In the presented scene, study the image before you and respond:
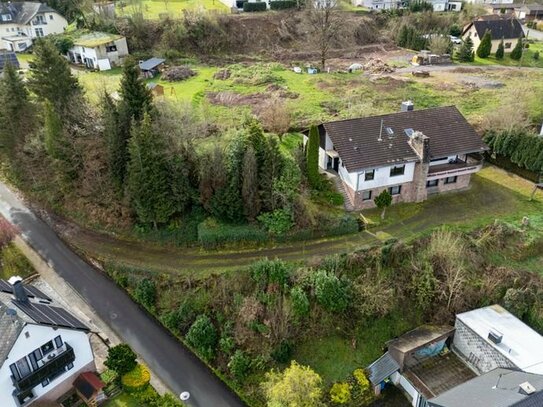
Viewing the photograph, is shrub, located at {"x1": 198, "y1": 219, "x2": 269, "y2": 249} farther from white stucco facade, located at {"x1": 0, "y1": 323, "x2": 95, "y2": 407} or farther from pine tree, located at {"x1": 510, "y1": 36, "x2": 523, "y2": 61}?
pine tree, located at {"x1": 510, "y1": 36, "x2": 523, "y2": 61}

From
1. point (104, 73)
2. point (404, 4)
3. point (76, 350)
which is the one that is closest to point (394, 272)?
point (76, 350)

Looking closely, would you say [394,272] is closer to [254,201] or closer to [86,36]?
[254,201]

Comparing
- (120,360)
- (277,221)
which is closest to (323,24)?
(277,221)

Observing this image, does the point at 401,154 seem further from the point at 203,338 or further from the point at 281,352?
the point at 203,338

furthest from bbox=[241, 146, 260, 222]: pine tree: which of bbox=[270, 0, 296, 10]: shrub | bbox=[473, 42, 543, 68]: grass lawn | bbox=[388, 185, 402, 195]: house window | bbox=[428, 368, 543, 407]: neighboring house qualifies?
bbox=[270, 0, 296, 10]: shrub

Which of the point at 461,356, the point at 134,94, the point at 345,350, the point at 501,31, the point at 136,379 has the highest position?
the point at 501,31

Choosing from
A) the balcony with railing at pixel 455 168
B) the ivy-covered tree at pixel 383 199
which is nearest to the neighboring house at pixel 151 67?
the ivy-covered tree at pixel 383 199
